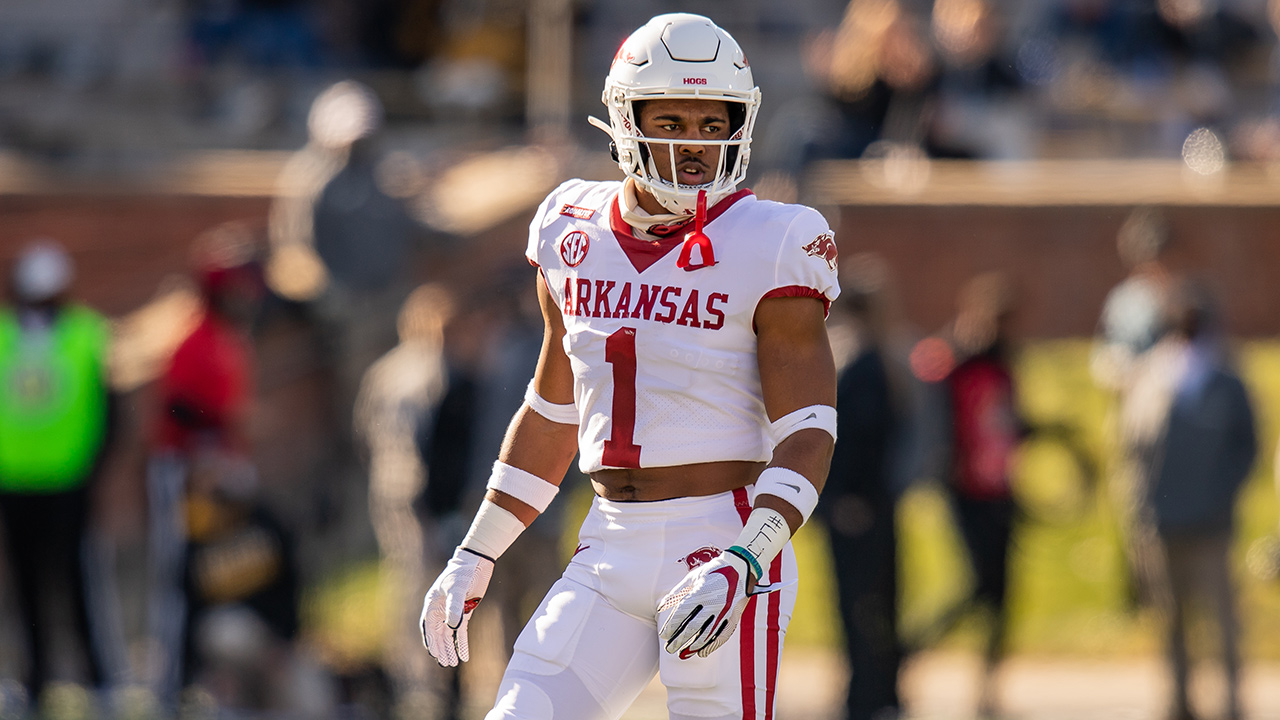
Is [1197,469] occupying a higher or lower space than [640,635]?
lower

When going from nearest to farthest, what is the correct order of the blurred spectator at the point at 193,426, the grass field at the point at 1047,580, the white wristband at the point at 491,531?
the white wristband at the point at 491,531, the blurred spectator at the point at 193,426, the grass field at the point at 1047,580

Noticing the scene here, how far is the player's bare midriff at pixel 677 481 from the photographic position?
4027 millimetres

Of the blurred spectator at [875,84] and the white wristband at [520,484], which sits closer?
the white wristband at [520,484]

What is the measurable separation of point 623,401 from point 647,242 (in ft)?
1.19

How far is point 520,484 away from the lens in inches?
171

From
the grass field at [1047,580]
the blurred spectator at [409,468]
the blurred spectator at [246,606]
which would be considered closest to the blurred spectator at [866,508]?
the grass field at [1047,580]

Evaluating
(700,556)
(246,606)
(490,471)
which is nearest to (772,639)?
(700,556)

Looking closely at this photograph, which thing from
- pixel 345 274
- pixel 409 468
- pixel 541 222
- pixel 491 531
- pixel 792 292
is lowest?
pixel 409 468

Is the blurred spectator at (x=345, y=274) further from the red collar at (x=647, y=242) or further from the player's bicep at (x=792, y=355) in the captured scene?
the player's bicep at (x=792, y=355)

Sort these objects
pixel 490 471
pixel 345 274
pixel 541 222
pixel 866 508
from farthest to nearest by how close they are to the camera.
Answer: pixel 345 274
pixel 490 471
pixel 866 508
pixel 541 222

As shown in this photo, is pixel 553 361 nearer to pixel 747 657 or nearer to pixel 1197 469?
pixel 747 657

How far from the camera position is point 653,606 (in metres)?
3.99

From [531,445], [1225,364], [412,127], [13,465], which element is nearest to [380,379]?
[13,465]

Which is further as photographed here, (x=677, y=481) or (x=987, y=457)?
(x=987, y=457)
